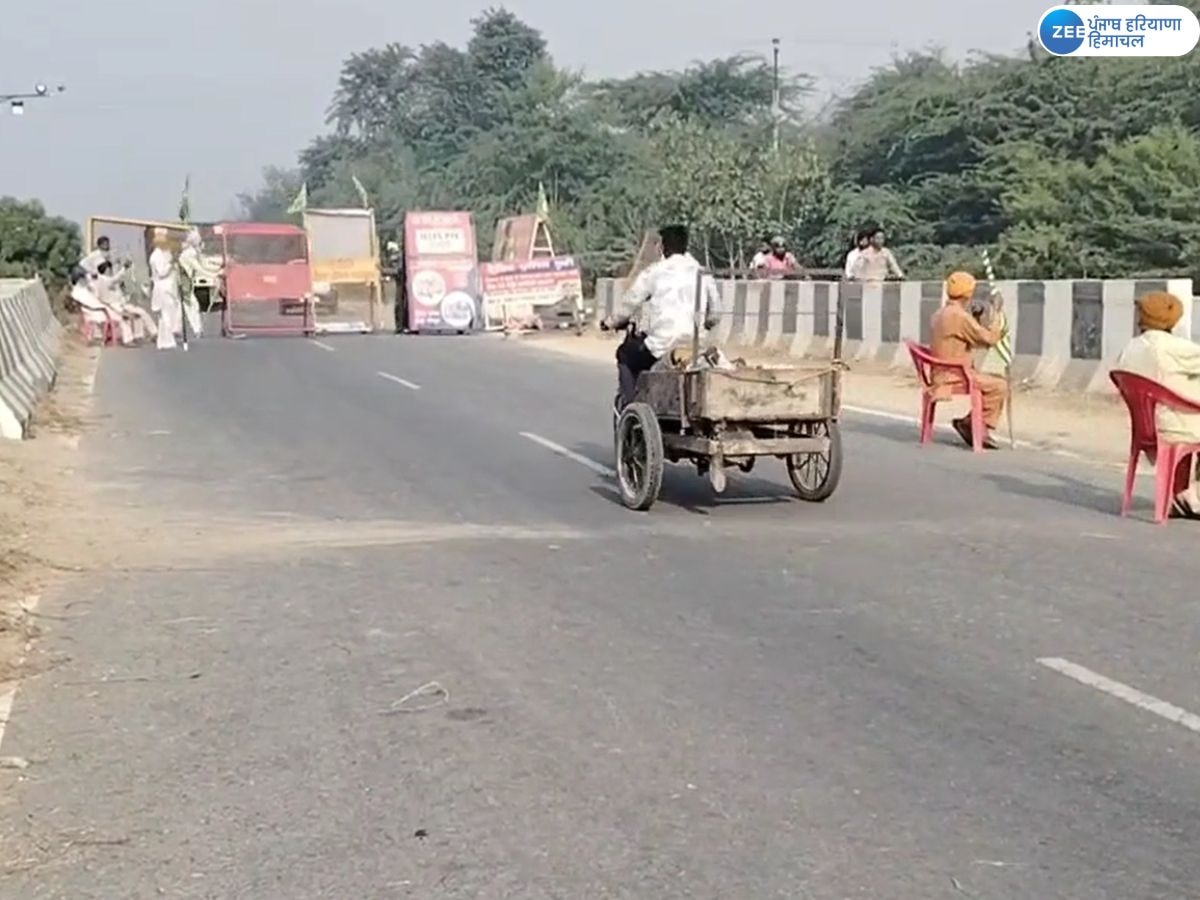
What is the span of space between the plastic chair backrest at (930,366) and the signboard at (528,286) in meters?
21.3

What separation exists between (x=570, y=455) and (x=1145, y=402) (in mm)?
4966

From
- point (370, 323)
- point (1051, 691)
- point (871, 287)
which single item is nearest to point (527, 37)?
point (370, 323)

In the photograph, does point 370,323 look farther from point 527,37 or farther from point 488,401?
point 527,37

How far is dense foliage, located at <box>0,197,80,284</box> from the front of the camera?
4878cm

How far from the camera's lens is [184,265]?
32.4m

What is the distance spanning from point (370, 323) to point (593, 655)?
102 ft

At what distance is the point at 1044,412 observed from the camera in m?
17.9

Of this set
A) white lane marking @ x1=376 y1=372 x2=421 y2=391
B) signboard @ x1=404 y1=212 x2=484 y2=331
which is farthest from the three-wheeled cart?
signboard @ x1=404 y1=212 x2=484 y2=331

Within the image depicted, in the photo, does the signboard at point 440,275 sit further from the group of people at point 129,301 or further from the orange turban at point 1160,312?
the orange turban at point 1160,312

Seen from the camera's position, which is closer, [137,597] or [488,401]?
[137,597]

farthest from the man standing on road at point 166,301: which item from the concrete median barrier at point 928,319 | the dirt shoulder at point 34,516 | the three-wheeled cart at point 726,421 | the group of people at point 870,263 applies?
the three-wheeled cart at point 726,421

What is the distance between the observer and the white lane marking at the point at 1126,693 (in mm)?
6266

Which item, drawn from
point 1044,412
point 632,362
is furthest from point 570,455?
point 1044,412

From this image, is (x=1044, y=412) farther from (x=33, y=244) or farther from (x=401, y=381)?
(x=33, y=244)
